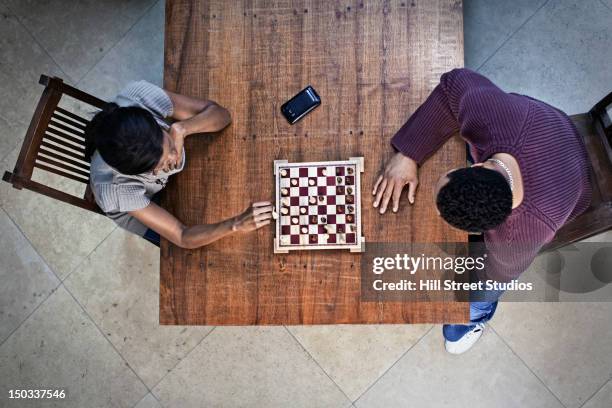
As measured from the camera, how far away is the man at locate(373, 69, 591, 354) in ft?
4.56

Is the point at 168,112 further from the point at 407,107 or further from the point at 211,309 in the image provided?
the point at 407,107

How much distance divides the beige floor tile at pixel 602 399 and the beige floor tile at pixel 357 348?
0.90m

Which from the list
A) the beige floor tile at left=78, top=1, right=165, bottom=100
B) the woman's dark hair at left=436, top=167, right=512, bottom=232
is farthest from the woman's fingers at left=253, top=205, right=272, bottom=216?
the beige floor tile at left=78, top=1, right=165, bottom=100

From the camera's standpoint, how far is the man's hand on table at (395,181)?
1.79 m

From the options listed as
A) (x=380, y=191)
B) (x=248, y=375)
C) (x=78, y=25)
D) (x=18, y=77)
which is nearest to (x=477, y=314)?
(x=380, y=191)

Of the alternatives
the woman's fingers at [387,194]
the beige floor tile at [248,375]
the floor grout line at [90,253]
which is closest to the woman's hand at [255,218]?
the woman's fingers at [387,194]

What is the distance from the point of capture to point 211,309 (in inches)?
73.7

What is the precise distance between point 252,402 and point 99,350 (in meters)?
0.91

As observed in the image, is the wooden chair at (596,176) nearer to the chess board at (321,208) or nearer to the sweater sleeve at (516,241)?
the sweater sleeve at (516,241)

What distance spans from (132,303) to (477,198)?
2.16 meters

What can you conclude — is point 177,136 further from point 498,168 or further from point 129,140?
point 498,168

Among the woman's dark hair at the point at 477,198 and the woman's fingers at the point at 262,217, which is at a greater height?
the woman's dark hair at the point at 477,198

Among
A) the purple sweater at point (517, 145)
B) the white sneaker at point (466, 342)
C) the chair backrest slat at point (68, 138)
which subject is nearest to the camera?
the purple sweater at point (517, 145)

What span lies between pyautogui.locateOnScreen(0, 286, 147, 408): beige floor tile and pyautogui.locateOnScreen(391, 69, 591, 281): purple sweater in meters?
2.08
